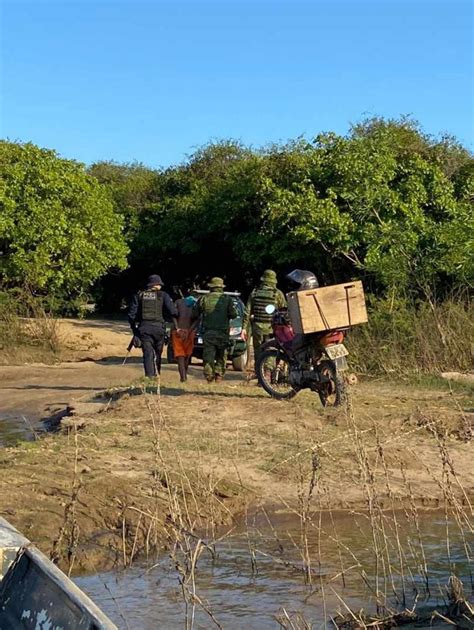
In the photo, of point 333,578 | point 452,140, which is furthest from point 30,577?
point 452,140

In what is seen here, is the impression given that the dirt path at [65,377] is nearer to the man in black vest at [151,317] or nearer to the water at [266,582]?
the man in black vest at [151,317]

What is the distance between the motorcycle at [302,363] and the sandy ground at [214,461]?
237 mm

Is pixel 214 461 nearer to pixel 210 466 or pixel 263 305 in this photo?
pixel 210 466

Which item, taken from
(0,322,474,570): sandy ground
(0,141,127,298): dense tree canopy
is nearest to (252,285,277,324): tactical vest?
(0,322,474,570): sandy ground

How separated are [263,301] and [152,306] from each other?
5.23ft

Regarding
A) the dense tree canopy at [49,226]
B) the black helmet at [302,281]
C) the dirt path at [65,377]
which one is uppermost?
the dense tree canopy at [49,226]

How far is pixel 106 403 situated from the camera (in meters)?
12.8

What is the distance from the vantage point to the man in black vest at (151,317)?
1376 centimetres

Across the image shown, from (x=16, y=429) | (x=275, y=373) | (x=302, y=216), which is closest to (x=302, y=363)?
(x=275, y=373)

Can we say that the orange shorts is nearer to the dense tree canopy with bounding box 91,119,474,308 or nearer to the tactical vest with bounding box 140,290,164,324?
the tactical vest with bounding box 140,290,164,324

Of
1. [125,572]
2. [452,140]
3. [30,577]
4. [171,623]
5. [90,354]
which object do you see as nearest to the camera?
[30,577]

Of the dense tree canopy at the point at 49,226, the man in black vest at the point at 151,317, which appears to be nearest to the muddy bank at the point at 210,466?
the man in black vest at the point at 151,317

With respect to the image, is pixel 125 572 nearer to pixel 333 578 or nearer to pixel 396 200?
pixel 333 578

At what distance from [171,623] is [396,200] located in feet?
56.0
